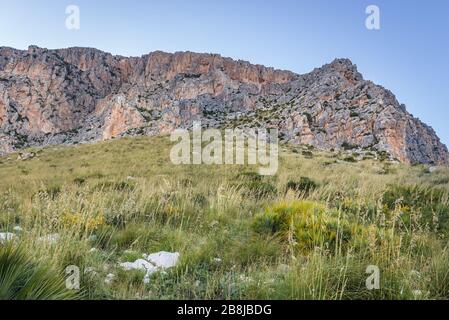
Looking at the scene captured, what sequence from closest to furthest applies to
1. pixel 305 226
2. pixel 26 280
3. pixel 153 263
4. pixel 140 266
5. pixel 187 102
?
pixel 26 280 → pixel 140 266 → pixel 153 263 → pixel 305 226 → pixel 187 102

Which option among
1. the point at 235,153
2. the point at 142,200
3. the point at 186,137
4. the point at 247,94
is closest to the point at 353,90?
the point at 247,94

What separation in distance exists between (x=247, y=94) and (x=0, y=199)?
12862 cm

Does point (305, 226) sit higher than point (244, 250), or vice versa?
point (305, 226)

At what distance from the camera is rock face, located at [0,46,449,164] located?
90.3 metres

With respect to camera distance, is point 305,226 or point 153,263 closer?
point 153,263

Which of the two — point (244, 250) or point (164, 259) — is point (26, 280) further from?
point (244, 250)

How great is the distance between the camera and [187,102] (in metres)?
130

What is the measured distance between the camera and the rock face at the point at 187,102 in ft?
296

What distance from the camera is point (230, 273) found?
11.6 feet

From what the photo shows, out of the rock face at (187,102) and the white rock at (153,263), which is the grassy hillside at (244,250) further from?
the rock face at (187,102)

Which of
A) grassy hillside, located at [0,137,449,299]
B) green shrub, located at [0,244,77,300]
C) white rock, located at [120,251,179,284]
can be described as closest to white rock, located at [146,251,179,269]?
white rock, located at [120,251,179,284]

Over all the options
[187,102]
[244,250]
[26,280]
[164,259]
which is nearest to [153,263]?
[164,259]
